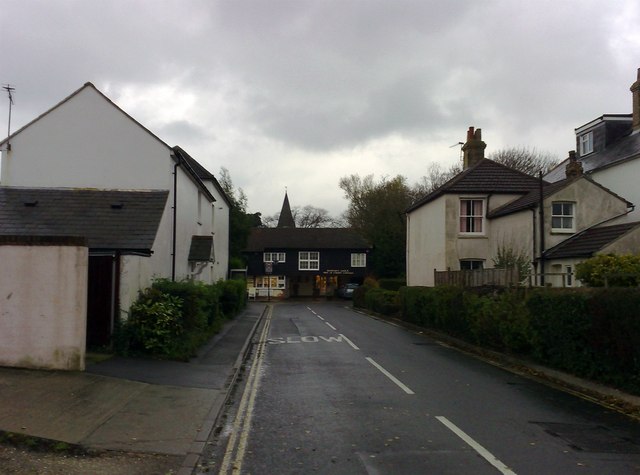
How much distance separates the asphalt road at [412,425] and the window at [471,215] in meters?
17.6

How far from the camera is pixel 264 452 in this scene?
6805 millimetres

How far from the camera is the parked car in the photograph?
62594mm

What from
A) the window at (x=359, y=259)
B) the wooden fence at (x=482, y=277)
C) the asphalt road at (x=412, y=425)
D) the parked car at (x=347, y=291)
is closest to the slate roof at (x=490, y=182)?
the wooden fence at (x=482, y=277)

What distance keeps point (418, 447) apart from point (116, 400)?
15.6ft

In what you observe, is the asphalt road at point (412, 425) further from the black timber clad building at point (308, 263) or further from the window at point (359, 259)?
the black timber clad building at point (308, 263)

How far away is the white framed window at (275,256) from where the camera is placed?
67750mm

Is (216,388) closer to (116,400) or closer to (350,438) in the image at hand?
(116,400)

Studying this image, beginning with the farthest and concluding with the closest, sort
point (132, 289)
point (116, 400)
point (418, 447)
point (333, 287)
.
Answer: point (333, 287)
point (132, 289)
point (116, 400)
point (418, 447)

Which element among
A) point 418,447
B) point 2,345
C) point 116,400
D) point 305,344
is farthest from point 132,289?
point 418,447

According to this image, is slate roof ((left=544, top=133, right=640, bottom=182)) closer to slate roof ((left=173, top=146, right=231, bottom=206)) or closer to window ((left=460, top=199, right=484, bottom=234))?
window ((left=460, top=199, right=484, bottom=234))

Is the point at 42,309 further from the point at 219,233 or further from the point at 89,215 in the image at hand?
the point at 219,233

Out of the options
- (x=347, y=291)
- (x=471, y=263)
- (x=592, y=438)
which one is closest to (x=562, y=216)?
(x=471, y=263)

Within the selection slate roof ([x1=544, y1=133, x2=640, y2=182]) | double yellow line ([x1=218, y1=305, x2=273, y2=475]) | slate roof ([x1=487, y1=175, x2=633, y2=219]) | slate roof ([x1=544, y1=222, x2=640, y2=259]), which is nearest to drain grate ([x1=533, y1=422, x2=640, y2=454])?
double yellow line ([x1=218, y1=305, x2=273, y2=475])

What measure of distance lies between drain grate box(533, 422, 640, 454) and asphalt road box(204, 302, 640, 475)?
1 centimetres
